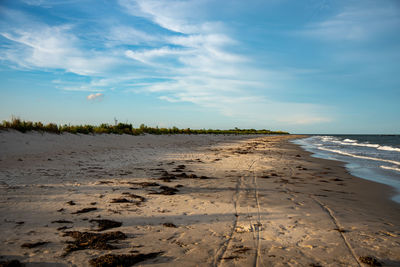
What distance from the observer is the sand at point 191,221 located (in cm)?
289

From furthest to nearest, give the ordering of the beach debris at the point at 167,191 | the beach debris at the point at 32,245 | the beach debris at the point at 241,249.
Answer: the beach debris at the point at 167,191, the beach debris at the point at 241,249, the beach debris at the point at 32,245

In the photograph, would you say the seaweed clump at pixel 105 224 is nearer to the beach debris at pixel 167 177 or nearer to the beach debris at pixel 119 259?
the beach debris at pixel 119 259

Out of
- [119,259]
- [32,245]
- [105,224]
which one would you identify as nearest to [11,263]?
[32,245]

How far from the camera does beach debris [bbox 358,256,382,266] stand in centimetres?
280

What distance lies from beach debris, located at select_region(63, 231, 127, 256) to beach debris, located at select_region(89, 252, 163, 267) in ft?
0.90

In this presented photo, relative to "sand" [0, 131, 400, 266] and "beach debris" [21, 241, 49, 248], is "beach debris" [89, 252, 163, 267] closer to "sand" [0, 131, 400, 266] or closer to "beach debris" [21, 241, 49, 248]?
"sand" [0, 131, 400, 266]

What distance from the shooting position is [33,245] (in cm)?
294

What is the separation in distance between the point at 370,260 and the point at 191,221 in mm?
2569

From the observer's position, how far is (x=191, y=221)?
13.0 ft

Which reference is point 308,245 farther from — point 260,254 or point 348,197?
point 348,197

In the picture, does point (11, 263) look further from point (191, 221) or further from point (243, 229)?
point (243, 229)

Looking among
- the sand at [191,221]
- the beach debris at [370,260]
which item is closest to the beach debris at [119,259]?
the sand at [191,221]

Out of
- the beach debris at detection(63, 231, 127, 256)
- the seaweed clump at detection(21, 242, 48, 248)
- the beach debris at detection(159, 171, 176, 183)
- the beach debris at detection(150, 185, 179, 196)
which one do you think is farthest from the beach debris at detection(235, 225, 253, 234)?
the beach debris at detection(159, 171, 176, 183)

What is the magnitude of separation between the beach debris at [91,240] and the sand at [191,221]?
0.01 metres
